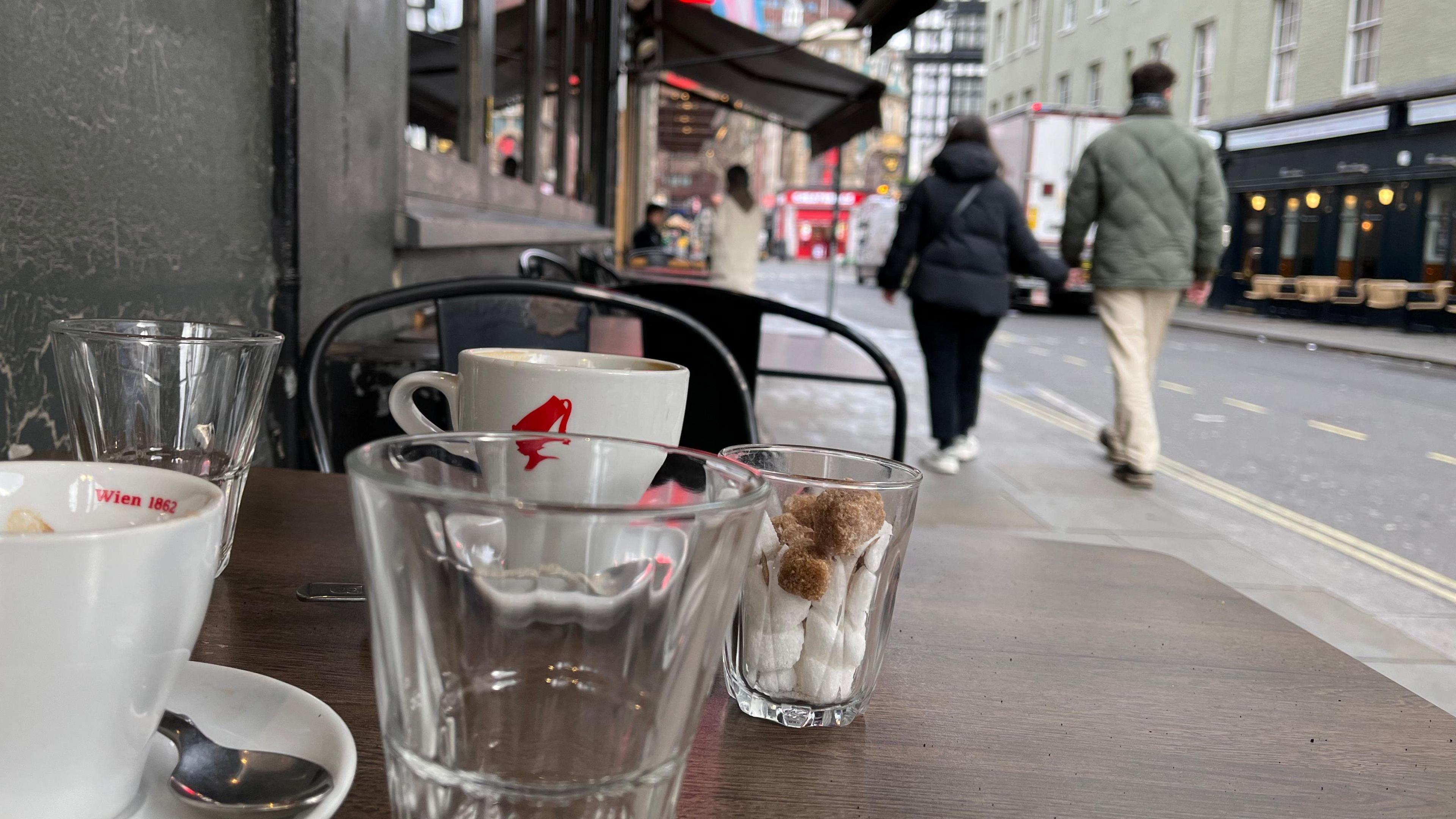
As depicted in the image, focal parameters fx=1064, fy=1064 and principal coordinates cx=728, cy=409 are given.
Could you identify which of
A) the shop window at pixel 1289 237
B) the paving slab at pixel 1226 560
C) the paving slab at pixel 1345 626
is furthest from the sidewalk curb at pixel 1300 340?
the paving slab at pixel 1345 626

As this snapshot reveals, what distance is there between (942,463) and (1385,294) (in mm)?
11898

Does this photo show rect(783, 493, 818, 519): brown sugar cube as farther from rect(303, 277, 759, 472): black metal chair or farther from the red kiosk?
the red kiosk

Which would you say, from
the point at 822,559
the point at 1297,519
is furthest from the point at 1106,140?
the point at 822,559

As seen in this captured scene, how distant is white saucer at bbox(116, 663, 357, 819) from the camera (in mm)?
382

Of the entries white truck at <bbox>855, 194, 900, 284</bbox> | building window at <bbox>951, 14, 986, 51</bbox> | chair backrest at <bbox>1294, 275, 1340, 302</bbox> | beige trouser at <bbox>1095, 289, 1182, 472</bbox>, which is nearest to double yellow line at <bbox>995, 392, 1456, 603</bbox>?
beige trouser at <bbox>1095, 289, 1182, 472</bbox>

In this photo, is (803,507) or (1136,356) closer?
(803,507)

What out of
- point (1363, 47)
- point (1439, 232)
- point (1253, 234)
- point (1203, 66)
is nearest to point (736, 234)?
point (1363, 47)

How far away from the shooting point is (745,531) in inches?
13.5

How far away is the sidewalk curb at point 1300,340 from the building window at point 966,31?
871 inches

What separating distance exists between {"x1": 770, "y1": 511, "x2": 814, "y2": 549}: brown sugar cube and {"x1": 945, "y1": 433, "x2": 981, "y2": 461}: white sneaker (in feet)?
15.2

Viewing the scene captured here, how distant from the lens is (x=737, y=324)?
2.42 m

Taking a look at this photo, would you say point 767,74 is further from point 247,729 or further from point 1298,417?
point 247,729

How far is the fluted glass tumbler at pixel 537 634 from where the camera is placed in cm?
31

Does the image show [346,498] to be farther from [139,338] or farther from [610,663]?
[610,663]
